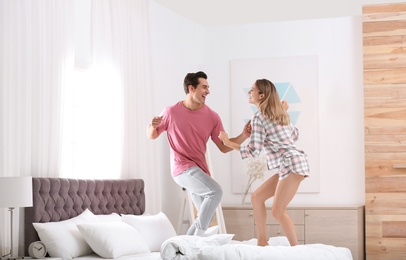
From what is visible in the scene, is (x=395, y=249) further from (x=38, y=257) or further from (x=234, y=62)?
(x=38, y=257)

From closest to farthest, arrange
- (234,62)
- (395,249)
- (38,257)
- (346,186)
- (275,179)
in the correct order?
1. (38,257)
2. (275,179)
3. (395,249)
4. (346,186)
5. (234,62)

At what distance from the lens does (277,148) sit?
5.86m

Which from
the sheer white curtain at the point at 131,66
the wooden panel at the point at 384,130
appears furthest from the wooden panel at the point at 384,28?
the sheer white curtain at the point at 131,66

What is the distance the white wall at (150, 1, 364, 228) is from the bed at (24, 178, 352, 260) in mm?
1745

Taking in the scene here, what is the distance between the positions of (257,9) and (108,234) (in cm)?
428

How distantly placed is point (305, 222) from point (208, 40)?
2.79m

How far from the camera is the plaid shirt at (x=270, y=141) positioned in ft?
19.0

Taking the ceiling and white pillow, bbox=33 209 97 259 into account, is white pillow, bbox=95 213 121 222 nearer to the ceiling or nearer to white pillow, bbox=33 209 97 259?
white pillow, bbox=33 209 97 259

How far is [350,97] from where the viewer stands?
8969 millimetres

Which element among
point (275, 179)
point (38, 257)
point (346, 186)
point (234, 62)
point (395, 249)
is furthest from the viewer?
point (234, 62)

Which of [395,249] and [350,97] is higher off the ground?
[350,97]

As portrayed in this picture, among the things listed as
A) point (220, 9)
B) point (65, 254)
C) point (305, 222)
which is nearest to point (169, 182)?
point (305, 222)

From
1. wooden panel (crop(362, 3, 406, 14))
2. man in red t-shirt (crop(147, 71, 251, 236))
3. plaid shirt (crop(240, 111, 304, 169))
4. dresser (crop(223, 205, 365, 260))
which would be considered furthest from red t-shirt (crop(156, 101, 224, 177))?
wooden panel (crop(362, 3, 406, 14))

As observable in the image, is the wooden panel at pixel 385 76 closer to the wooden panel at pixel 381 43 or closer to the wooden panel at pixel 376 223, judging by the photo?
the wooden panel at pixel 381 43
